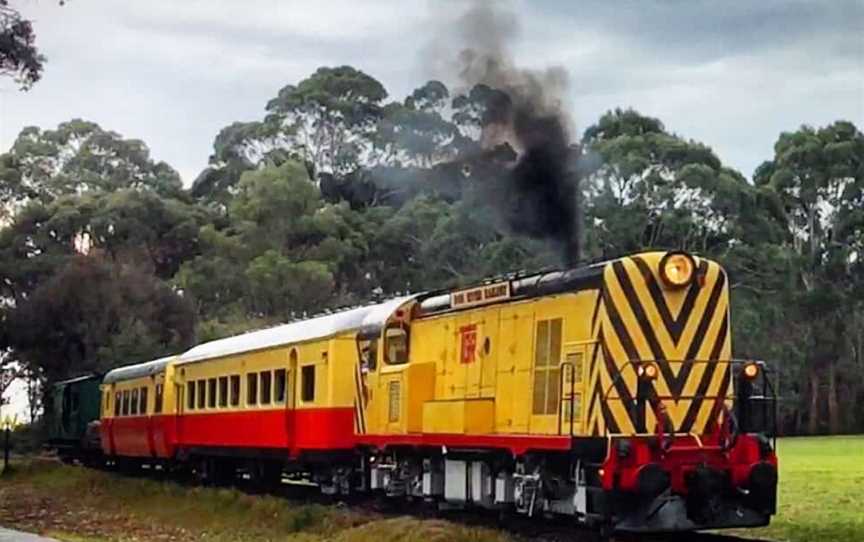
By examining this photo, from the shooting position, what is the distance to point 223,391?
101 feet

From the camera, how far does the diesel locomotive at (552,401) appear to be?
16531 millimetres

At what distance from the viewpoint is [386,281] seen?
230ft

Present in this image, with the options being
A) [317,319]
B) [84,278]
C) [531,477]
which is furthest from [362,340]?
[84,278]

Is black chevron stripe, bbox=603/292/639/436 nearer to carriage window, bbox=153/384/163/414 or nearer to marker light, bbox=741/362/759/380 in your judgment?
marker light, bbox=741/362/759/380

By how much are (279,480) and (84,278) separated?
1309 inches

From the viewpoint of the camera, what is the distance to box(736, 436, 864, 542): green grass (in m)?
19.1

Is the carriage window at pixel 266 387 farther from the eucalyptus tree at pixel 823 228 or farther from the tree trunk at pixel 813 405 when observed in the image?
the tree trunk at pixel 813 405

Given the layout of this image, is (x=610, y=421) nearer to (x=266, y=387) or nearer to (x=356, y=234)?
(x=266, y=387)

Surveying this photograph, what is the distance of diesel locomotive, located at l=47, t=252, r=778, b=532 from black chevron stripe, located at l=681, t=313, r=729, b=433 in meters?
0.02

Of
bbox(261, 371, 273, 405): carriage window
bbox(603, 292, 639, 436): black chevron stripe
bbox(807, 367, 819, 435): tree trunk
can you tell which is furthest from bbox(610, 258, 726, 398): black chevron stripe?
bbox(807, 367, 819, 435): tree trunk

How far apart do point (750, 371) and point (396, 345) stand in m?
7.35

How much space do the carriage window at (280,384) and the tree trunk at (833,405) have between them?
52804mm

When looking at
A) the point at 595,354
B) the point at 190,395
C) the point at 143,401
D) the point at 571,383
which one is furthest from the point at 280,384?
the point at 143,401

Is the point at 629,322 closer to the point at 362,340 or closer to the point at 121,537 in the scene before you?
the point at 362,340
